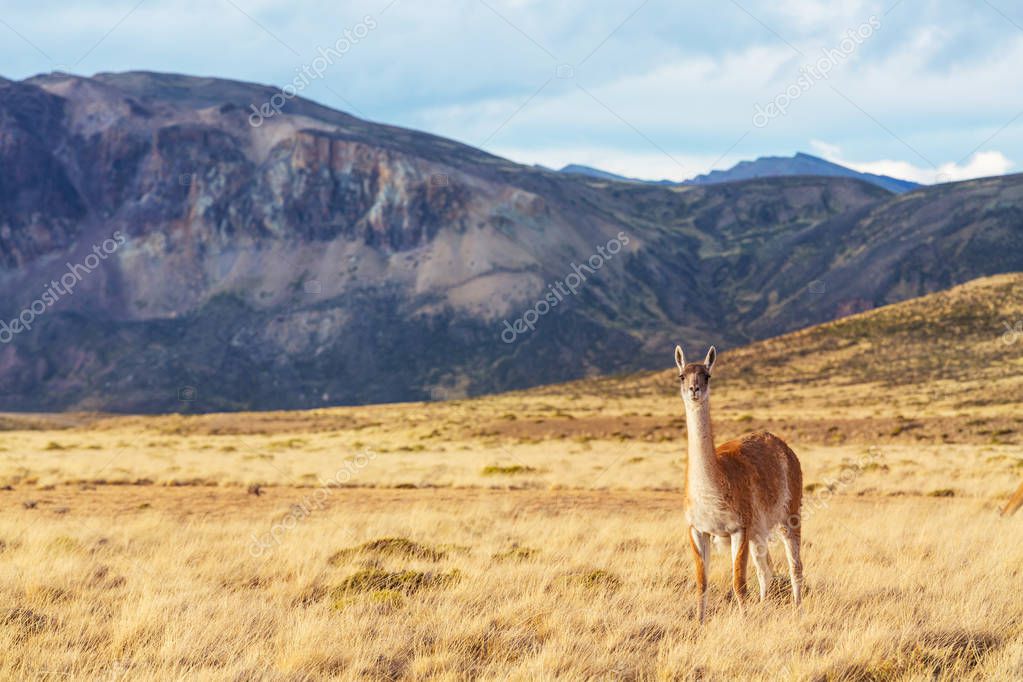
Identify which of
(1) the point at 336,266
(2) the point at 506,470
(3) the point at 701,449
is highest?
(1) the point at 336,266

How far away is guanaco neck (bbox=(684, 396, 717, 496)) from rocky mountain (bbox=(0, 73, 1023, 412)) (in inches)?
4676

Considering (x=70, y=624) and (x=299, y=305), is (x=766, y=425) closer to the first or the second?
(x=70, y=624)

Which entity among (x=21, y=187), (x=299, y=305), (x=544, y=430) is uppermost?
(x=21, y=187)

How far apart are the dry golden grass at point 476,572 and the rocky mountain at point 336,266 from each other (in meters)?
103

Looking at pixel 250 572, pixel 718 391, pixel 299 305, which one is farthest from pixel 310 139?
pixel 250 572

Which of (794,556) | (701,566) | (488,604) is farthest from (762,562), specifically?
(488,604)

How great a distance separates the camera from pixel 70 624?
8102 mm

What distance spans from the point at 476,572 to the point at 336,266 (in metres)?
152

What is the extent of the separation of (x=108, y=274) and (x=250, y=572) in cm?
16214

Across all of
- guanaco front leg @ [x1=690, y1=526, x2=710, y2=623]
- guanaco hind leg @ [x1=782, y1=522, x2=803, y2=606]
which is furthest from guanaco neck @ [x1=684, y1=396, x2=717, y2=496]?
guanaco hind leg @ [x1=782, y1=522, x2=803, y2=606]

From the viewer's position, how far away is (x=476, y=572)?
10.5 metres

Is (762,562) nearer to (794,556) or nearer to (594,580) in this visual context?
(794,556)

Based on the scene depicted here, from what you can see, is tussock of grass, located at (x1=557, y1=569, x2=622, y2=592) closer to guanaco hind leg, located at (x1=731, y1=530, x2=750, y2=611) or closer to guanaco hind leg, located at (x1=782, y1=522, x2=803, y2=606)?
guanaco hind leg, located at (x1=731, y1=530, x2=750, y2=611)

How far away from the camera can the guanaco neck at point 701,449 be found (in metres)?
8.13
